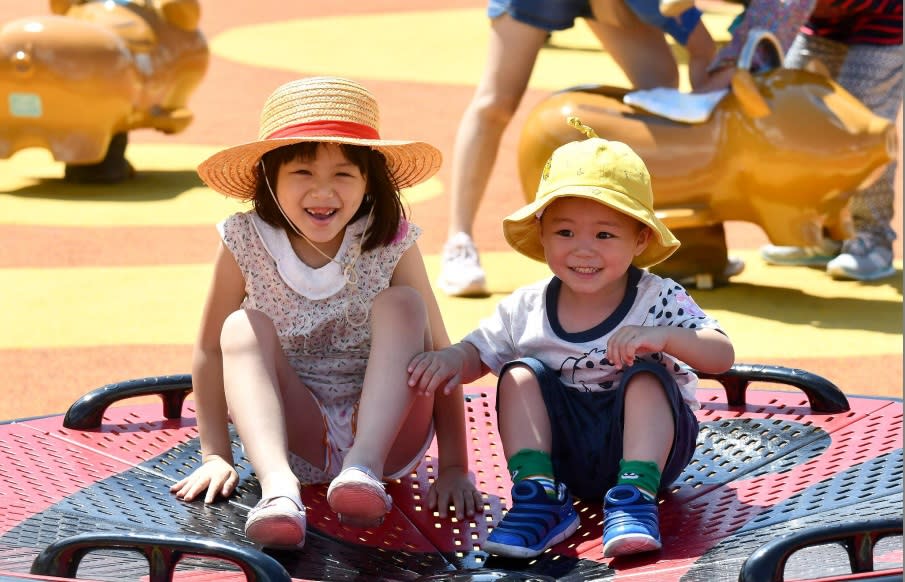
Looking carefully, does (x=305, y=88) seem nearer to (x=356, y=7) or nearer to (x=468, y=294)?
(x=468, y=294)

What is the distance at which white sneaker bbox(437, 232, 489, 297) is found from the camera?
16.5 feet

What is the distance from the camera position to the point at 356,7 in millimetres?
16203

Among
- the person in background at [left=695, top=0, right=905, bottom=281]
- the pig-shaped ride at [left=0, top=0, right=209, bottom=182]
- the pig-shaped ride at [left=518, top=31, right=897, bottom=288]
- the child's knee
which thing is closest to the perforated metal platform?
the child's knee

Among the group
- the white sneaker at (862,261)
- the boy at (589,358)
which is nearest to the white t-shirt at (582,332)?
the boy at (589,358)

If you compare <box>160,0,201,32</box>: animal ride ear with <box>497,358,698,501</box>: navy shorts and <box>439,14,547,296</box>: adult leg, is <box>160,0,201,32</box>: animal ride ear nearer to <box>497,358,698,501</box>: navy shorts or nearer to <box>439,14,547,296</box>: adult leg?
<box>439,14,547,296</box>: adult leg

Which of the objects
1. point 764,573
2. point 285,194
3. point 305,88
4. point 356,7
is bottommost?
point 356,7

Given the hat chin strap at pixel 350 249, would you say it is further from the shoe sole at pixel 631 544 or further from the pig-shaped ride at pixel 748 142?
the pig-shaped ride at pixel 748 142

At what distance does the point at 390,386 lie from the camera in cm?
233

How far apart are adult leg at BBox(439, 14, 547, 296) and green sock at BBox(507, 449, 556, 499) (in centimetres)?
270

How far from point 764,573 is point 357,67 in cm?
1012

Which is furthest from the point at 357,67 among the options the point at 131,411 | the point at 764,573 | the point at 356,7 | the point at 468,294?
the point at 764,573

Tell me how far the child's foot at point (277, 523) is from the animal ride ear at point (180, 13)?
5.53 meters

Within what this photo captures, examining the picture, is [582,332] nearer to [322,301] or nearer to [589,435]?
[589,435]

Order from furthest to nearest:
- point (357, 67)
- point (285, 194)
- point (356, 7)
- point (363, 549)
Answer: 1. point (356, 7)
2. point (357, 67)
3. point (285, 194)
4. point (363, 549)
